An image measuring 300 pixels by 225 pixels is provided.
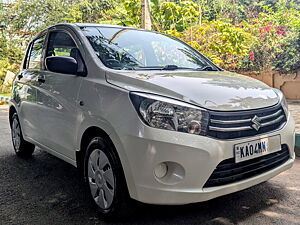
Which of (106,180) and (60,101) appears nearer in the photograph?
(106,180)

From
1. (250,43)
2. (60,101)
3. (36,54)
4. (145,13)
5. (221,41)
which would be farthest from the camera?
(250,43)

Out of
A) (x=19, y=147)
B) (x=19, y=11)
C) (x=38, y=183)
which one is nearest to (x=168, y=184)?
(x=38, y=183)

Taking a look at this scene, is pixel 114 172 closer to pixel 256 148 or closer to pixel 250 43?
pixel 256 148

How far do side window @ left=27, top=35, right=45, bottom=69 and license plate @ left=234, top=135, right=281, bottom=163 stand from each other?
100 inches

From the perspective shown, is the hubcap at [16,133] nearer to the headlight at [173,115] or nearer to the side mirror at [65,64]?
the side mirror at [65,64]

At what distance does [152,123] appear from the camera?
2.23m

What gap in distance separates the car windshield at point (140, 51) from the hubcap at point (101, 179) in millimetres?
797

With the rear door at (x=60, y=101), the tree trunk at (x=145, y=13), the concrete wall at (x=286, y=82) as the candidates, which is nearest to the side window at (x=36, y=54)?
the rear door at (x=60, y=101)

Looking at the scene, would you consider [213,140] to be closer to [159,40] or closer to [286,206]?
[286,206]

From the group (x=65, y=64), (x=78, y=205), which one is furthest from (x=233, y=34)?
(x=78, y=205)

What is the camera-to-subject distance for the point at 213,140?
2.23 m

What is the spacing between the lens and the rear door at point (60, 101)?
117 inches

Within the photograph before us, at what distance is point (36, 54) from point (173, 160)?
270 cm

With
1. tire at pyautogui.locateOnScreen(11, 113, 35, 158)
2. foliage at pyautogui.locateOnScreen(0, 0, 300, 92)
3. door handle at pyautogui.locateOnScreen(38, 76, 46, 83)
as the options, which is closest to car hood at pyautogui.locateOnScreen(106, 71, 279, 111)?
door handle at pyautogui.locateOnScreen(38, 76, 46, 83)
